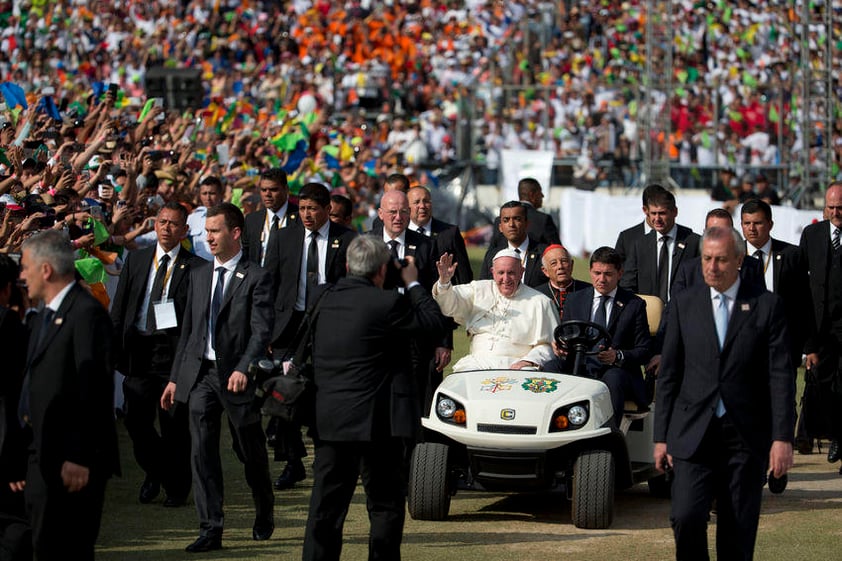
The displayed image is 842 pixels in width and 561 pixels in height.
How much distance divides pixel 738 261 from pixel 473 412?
2.54 meters

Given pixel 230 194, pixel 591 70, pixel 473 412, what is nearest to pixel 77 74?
pixel 591 70

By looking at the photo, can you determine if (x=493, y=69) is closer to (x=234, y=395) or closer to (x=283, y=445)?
(x=283, y=445)

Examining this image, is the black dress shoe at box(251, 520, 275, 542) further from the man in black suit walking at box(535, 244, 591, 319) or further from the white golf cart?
the man in black suit walking at box(535, 244, 591, 319)

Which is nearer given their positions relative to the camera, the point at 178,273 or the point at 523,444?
the point at 523,444

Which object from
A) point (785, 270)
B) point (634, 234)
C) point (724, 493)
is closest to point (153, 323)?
point (634, 234)

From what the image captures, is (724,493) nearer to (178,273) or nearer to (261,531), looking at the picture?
(261,531)

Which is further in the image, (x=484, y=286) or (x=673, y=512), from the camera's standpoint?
(x=484, y=286)

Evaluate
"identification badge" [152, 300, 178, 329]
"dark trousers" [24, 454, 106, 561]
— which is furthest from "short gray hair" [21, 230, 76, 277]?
"identification badge" [152, 300, 178, 329]

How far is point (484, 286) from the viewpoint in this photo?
9.84 metres

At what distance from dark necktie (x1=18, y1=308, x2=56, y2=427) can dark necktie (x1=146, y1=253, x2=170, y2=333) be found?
10.0 ft

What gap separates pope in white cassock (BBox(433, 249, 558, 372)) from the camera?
9617mm

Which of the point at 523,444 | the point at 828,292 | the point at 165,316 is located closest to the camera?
the point at 523,444

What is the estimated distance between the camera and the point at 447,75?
110 ft

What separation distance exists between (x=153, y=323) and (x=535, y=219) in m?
4.69
